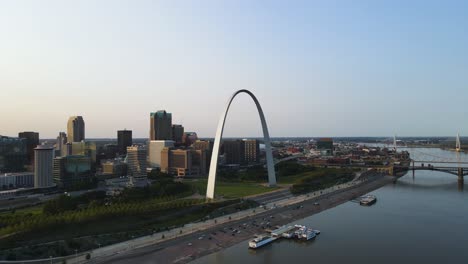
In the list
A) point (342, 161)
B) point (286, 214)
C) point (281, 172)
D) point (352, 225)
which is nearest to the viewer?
point (352, 225)

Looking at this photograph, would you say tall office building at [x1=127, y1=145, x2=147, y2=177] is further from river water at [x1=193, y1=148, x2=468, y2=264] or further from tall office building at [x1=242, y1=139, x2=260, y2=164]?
river water at [x1=193, y1=148, x2=468, y2=264]

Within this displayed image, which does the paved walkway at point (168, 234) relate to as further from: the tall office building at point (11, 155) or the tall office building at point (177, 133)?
the tall office building at point (177, 133)

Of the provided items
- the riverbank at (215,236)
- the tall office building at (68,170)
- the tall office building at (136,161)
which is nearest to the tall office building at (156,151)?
the tall office building at (136,161)

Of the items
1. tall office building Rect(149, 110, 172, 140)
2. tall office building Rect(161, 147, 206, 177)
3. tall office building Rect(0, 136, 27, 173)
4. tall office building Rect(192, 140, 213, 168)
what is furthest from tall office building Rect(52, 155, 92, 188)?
tall office building Rect(149, 110, 172, 140)

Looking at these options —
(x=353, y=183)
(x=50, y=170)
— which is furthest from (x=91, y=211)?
(x=353, y=183)

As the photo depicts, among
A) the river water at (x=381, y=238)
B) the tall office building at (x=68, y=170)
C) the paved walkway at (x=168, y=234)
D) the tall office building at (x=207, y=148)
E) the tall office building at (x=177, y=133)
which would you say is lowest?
the river water at (x=381, y=238)

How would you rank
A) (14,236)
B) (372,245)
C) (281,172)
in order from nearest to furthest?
(14,236) < (372,245) < (281,172)

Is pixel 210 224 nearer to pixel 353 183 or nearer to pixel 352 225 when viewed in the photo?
pixel 352 225
